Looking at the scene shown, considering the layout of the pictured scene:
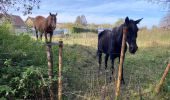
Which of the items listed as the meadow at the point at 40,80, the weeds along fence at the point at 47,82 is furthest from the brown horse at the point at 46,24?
the weeds along fence at the point at 47,82

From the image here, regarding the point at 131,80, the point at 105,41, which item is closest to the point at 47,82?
the point at 131,80

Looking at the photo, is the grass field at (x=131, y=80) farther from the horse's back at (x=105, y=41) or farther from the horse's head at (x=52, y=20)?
the horse's head at (x=52, y=20)

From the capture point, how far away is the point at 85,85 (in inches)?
373

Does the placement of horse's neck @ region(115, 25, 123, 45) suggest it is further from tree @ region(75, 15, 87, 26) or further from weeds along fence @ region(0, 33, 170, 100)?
tree @ region(75, 15, 87, 26)

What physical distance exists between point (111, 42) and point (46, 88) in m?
3.24

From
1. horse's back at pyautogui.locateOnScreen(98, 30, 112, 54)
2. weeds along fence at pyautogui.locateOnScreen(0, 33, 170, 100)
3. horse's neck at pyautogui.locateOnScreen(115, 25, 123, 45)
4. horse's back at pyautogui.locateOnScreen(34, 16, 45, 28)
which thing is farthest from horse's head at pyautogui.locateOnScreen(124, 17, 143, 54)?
horse's back at pyautogui.locateOnScreen(34, 16, 45, 28)

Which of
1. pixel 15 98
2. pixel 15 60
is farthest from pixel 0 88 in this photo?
pixel 15 60

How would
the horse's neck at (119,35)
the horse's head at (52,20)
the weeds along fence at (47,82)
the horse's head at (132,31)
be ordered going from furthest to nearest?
1. the horse's head at (52,20)
2. the horse's neck at (119,35)
3. the horse's head at (132,31)
4. the weeds along fence at (47,82)

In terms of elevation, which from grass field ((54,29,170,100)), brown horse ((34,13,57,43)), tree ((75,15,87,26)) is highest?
brown horse ((34,13,57,43))

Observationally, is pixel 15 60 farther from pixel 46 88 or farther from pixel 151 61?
pixel 151 61

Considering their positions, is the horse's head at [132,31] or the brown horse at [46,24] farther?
the brown horse at [46,24]

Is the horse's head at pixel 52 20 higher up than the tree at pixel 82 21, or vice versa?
the horse's head at pixel 52 20

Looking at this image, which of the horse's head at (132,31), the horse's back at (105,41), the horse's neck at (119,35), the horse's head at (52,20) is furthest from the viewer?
the horse's head at (52,20)

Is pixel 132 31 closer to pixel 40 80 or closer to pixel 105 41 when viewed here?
pixel 105 41
